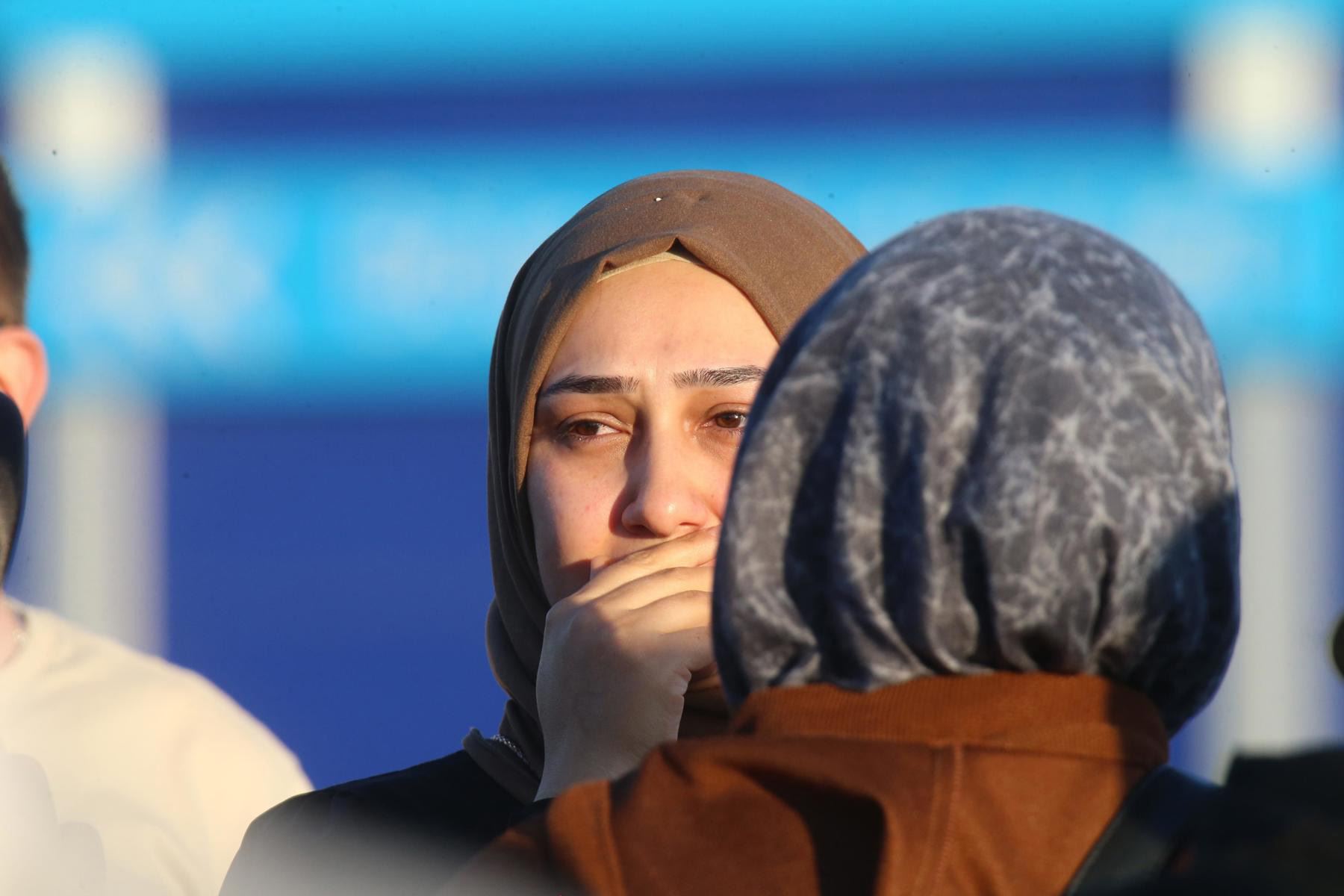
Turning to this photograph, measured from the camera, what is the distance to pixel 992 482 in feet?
2.93

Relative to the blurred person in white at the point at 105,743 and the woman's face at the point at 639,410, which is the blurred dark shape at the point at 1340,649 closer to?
the woman's face at the point at 639,410

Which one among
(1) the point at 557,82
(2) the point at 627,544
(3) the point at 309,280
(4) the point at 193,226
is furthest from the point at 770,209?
(4) the point at 193,226

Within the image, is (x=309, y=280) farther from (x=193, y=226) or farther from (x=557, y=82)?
(x=557, y=82)

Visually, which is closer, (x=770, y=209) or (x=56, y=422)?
(x=770, y=209)

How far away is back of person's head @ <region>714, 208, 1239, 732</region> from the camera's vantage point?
898 millimetres

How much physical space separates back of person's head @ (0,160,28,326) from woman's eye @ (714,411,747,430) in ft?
4.25

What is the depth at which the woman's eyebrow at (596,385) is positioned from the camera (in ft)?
5.83

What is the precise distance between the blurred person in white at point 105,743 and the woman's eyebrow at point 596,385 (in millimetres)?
926

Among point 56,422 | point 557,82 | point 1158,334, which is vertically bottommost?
point 56,422

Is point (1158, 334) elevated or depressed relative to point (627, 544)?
elevated

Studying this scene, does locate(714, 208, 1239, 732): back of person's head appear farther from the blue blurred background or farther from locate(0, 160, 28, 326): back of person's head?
locate(0, 160, 28, 326): back of person's head

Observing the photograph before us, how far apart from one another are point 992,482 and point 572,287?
1014 millimetres

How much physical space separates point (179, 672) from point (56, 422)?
1.50ft

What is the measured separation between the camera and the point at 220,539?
2516 millimetres
